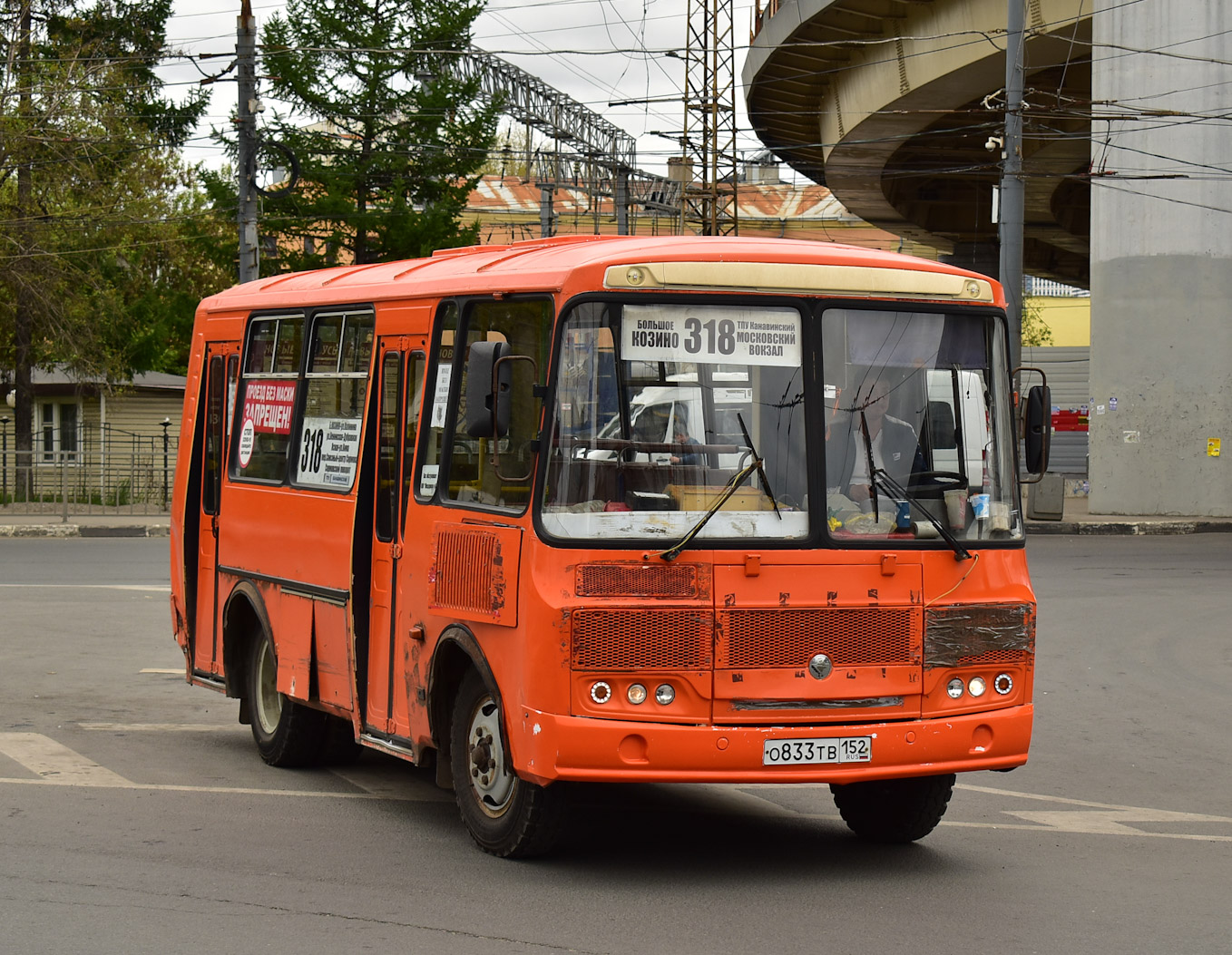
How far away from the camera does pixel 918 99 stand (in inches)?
1435

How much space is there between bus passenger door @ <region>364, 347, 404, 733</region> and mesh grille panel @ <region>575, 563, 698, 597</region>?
5.20ft

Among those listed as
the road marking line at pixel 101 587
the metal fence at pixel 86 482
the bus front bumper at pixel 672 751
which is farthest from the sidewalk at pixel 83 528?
the bus front bumper at pixel 672 751

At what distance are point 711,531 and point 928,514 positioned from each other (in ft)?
3.22

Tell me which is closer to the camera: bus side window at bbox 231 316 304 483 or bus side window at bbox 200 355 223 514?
bus side window at bbox 231 316 304 483

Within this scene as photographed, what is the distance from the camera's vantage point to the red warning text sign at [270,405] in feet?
31.6

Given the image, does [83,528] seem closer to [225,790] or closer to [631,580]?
[225,790]

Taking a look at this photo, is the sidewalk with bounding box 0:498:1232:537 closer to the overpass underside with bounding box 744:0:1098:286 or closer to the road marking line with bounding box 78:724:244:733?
the overpass underside with bounding box 744:0:1098:286

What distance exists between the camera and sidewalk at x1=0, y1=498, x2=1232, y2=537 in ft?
93.2

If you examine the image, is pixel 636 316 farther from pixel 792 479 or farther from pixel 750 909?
pixel 750 909

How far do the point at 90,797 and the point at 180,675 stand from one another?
4624mm

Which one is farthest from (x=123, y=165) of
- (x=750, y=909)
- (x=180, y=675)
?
(x=750, y=909)

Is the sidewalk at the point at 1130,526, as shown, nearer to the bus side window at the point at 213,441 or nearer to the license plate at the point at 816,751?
the bus side window at the point at 213,441

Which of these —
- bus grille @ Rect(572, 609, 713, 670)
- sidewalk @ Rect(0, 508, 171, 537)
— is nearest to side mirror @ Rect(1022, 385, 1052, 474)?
bus grille @ Rect(572, 609, 713, 670)

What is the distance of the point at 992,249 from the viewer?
59281 millimetres
